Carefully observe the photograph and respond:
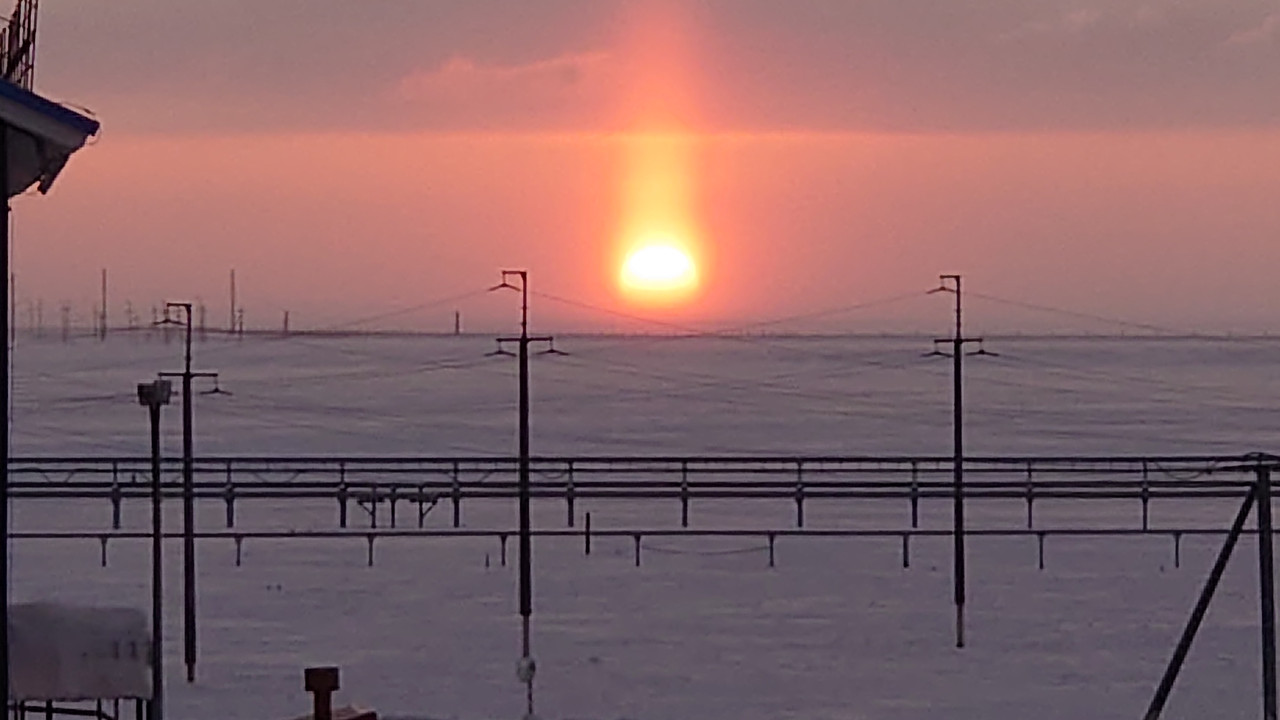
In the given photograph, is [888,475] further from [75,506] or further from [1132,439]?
[75,506]

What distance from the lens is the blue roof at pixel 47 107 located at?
7461 mm

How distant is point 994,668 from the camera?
19281 mm

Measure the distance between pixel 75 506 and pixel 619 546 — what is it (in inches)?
412

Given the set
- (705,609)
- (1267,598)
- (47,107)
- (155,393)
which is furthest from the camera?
(705,609)

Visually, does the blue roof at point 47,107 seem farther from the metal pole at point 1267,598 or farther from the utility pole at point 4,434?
the metal pole at point 1267,598

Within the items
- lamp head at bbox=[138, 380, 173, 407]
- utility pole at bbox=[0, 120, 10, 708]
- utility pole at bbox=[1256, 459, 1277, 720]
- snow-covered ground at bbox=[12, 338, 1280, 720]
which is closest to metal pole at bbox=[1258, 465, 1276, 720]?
utility pole at bbox=[1256, 459, 1277, 720]

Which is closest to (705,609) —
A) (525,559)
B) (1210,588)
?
(525,559)

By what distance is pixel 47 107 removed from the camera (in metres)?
7.59

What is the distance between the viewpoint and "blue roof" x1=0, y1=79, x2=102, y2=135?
7461mm

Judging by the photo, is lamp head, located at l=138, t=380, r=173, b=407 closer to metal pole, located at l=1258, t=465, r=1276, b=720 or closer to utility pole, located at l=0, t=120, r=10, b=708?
utility pole, located at l=0, t=120, r=10, b=708

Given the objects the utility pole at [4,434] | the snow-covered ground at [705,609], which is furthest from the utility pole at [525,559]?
the utility pole at [4,434]

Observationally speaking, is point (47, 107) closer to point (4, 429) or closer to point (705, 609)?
point (4, 429)

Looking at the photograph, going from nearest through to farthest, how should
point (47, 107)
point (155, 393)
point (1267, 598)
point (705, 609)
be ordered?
point (47, 107), point (1267, 598), point (155, 393), point (705, 609)

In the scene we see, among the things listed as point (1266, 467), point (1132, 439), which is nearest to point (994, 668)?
point (1266, 467)
